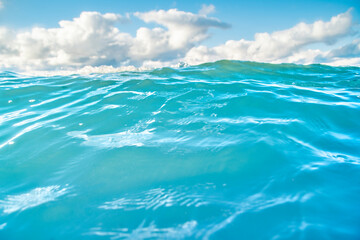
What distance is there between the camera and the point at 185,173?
2.42 metres

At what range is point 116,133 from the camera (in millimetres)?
3734

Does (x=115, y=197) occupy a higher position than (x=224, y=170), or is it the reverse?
(x=224, y=170)

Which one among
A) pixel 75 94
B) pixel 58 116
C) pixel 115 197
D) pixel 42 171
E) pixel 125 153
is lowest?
pixel 115 197

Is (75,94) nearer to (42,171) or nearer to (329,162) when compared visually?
(42,171)

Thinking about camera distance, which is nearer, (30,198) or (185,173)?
(30,198)

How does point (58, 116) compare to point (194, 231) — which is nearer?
point (194, 231)

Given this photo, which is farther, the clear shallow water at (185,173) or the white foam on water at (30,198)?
the white foam on water at (30,198)

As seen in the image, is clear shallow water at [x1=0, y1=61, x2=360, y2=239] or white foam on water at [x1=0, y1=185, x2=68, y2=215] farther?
white foam on water at [x1=0, y1=185, x2=68, y2=215]

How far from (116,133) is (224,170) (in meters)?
2.40

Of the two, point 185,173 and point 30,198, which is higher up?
point 185,173

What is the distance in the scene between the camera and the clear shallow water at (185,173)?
5.62ft

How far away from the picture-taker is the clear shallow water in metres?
1.71

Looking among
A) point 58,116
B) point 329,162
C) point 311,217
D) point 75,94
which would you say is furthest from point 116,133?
point 75,94

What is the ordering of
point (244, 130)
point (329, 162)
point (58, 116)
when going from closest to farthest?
point (329, 162) → point (244, 130) → point (58, 116)
